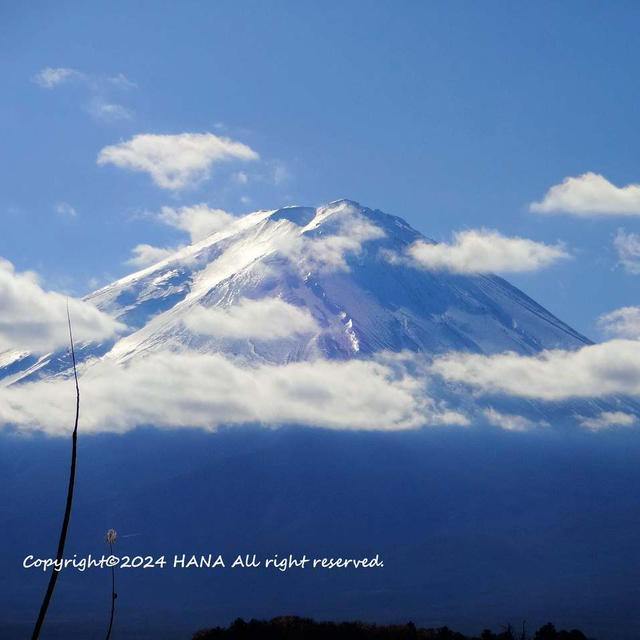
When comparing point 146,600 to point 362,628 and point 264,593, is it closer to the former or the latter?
point 264,593

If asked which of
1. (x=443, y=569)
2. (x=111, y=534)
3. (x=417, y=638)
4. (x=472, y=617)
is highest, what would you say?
(x=443, y=569)

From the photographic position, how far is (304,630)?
74.8 m

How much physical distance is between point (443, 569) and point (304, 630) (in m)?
128

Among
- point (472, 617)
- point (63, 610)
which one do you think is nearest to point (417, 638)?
point (472, 617)

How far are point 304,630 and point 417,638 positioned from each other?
884 centimetres

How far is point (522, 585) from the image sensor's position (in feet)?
634

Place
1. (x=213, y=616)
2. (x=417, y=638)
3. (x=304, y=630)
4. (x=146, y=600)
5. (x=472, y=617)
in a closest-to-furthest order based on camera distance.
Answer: (x=417, y=638) < (x=304, y=630) < (x=472, y=617) < (x=213, y=616) < (x=146, y=600)

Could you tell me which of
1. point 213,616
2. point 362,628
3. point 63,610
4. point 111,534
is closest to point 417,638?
point 362,628

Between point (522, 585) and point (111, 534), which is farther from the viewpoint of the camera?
point (522, 585)

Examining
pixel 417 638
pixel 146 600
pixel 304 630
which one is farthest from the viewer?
pixel 146 600

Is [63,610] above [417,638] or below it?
above

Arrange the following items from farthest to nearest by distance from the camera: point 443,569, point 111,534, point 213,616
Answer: point 443,569, point 213,616, point 111,534

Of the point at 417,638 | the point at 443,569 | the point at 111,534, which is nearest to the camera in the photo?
the point at 111,534

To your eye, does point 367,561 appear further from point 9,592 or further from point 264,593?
point 9,592
